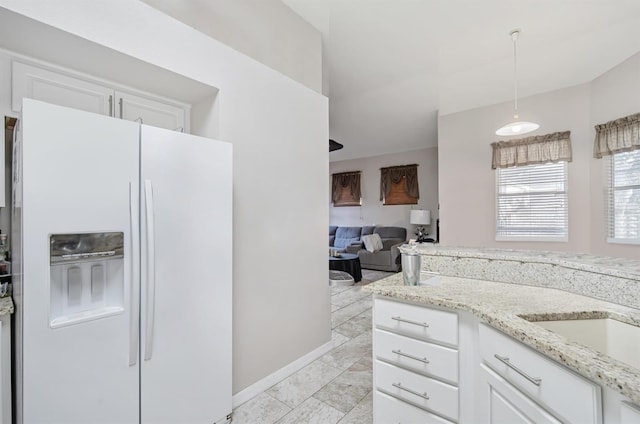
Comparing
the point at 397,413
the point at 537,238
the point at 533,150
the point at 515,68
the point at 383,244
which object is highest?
the point at 515,68

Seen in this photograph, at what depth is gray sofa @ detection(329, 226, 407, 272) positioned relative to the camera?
627cm

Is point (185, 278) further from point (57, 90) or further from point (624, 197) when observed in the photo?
point (624, 197)

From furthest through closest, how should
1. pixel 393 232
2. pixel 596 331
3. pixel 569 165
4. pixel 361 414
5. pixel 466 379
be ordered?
pixel 393 232, pixel 569 165, pixel 361 414, pixel 466 379, pixel 596 331

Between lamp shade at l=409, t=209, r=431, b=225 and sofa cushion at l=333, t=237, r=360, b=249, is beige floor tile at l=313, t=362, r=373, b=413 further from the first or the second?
sofa cushion at l=333, t=237, r=360, b=249

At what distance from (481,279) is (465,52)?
2.75 meters

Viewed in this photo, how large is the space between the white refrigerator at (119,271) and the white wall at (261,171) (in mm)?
247

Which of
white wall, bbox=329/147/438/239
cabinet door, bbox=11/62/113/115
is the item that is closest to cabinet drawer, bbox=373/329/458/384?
cabinet door, bbox=11/62/113/115

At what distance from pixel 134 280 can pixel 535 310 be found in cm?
172

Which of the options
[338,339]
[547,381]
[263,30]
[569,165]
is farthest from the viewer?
[569,165]

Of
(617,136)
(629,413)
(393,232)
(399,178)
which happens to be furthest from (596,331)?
(399,178)

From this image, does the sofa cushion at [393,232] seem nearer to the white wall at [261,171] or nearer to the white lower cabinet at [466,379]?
the white wall at [261,171]

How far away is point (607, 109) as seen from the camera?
3525mm

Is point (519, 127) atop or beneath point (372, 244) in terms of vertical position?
atop

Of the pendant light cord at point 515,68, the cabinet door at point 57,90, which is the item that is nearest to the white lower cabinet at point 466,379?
the cabinet door at point 57,90
